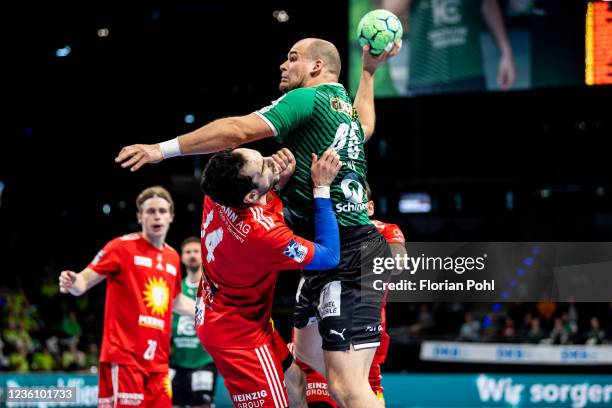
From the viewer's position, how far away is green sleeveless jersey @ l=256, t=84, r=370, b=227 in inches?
163

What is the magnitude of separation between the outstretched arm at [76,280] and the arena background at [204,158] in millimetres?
6520

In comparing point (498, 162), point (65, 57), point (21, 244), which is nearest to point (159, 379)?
point (65, 57)

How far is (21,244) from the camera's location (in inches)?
619

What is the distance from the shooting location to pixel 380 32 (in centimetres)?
470

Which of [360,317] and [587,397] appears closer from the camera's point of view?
[360,317]

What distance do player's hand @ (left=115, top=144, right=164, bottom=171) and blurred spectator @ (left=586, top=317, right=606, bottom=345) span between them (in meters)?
9.26

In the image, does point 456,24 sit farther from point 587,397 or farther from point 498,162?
point 498,162

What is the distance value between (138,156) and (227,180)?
56 cm

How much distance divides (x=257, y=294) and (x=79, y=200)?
12423 mm

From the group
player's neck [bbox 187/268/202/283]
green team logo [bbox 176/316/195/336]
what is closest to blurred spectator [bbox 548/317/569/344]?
green team logo [bbox 176/316/195/336]

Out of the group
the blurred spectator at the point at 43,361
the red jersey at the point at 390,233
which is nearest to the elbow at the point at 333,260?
the red jersey at the point at 390,233

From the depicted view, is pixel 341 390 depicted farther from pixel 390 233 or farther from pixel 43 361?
pixel 43 361

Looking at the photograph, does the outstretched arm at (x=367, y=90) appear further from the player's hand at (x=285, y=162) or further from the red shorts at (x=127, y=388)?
the red shorts at (x=127, y=388)

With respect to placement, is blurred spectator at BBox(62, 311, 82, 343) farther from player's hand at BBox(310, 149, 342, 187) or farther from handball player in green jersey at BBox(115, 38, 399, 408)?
player's hand at BBox(310, 149, 342, 187)
